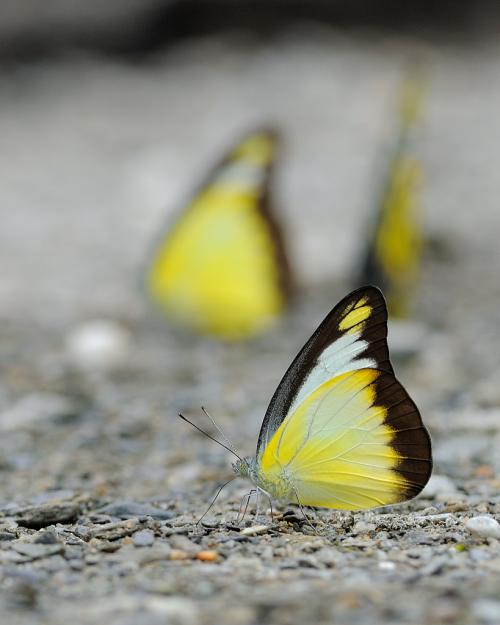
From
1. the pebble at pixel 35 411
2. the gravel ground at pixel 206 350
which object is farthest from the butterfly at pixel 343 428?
the pebble at pixel 35 411

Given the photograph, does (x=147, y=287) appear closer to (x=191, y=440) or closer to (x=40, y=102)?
(x=191, y=440)

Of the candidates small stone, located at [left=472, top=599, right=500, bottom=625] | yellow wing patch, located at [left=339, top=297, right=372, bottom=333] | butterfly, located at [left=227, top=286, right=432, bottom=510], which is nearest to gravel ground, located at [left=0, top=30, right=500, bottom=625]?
small stone, located at [left=472, top=599, right=500, bottom=625]

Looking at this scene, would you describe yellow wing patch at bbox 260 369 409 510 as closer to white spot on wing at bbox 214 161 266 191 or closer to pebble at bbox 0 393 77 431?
pebble at bbox 0 393 77 431

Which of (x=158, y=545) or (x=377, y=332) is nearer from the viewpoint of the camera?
(x=158, y=545)

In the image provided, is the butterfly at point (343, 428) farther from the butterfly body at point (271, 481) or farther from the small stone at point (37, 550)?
the small stone at point (37, 550)

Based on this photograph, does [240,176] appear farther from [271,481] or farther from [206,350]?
[271,481]

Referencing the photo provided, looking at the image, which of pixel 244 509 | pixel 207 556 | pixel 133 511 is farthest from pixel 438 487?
pixel 207 556

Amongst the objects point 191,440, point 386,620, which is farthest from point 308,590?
point 191,440
